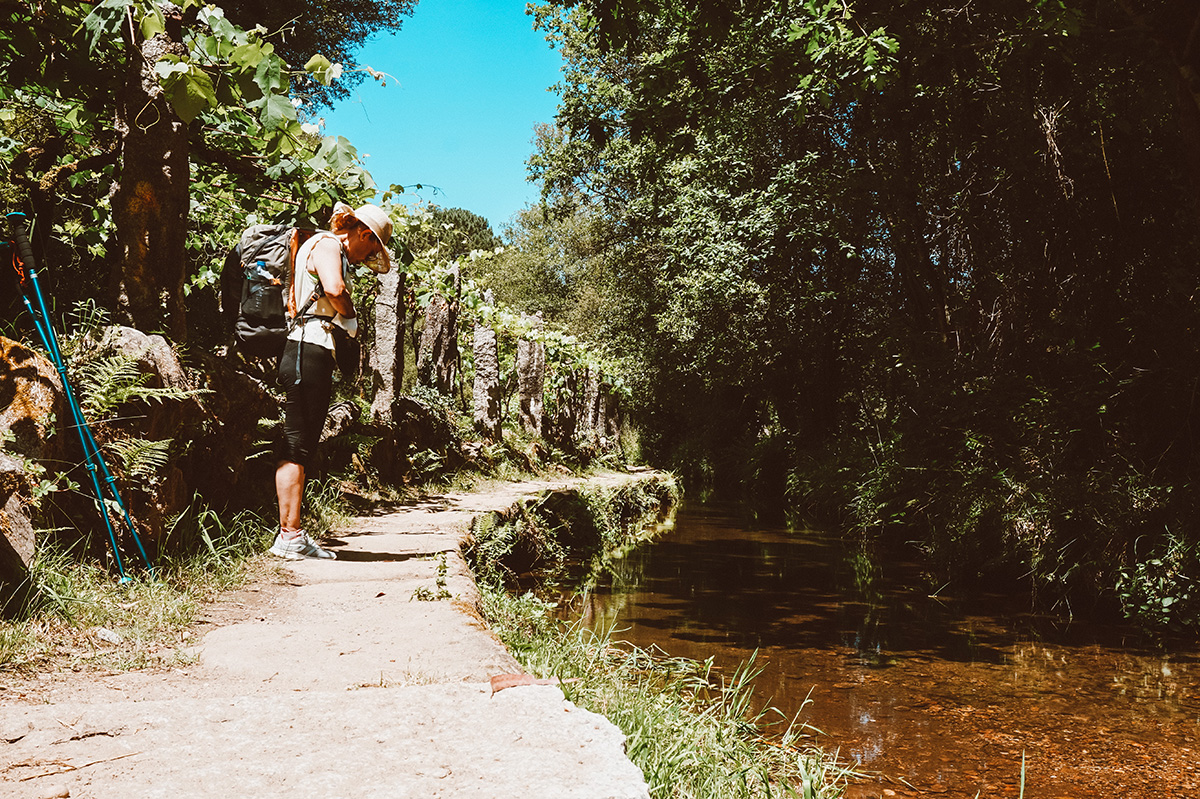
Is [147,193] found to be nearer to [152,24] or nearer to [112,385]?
[152,24]

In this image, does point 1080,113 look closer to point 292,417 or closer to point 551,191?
point 292,417

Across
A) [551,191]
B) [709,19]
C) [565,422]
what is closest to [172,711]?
[709,19]

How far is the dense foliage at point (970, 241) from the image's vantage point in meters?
6.09

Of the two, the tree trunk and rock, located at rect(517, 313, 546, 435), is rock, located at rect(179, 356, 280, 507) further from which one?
rock, located at rect(517, 313, 546, 435)

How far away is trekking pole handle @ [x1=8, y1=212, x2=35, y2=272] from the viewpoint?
3.35 meters

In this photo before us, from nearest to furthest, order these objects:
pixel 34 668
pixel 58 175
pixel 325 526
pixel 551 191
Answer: pixel 34 668 < pixel 58 175 < pixel 325 526 < pixel 551 191

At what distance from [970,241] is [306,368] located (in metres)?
8.83

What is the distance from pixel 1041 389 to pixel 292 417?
273 inches

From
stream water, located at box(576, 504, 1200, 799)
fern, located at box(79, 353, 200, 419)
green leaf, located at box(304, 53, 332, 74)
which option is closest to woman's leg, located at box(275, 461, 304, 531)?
fern, located at box(79, 353, 200, 419)

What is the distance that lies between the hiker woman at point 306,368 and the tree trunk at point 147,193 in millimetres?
607

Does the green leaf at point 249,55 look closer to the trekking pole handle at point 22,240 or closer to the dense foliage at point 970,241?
the trekking pole handle at point 22,240

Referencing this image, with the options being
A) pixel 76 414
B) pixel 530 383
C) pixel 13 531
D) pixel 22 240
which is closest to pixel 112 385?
pixel 76 414

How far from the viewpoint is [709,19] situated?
216 inches

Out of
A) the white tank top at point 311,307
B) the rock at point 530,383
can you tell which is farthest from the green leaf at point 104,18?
the rock at point 530,383
